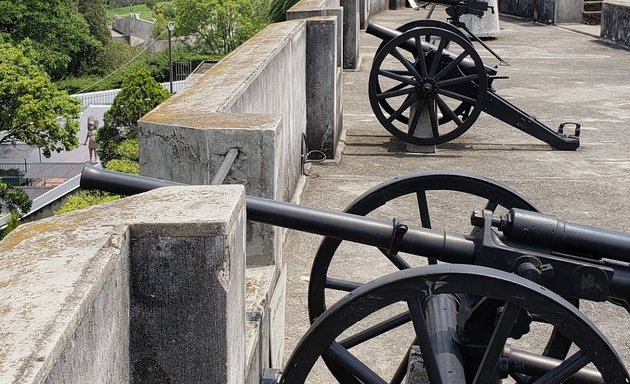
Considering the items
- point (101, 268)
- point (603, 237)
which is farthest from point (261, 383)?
point (101, 268)

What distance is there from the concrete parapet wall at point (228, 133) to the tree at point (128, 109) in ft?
137

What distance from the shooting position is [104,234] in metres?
2.44

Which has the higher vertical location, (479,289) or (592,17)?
(592,17)

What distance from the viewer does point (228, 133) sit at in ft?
12.8

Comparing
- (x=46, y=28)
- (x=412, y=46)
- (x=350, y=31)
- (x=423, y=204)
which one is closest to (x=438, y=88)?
(x=412, y=46)

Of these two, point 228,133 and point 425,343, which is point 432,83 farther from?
point 425,343

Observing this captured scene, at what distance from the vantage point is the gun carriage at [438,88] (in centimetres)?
873

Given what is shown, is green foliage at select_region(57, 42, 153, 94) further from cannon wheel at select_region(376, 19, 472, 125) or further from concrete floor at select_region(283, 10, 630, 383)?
cannon wheel at select_region(376, 19, 472, 125)

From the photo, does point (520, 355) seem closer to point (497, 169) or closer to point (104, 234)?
point (104, 234)

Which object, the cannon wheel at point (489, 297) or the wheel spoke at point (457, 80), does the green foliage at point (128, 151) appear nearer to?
the wheel spoke at point (457, 80)

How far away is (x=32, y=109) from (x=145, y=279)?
44.7m

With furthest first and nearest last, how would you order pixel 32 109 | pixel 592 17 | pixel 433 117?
1. pixel 32 109
2. pixel 592 17
3. pixel 433 117

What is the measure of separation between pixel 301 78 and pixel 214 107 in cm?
342

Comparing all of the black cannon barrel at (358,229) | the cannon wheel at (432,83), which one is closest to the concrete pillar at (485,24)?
the cannon wheel at (432,83)
